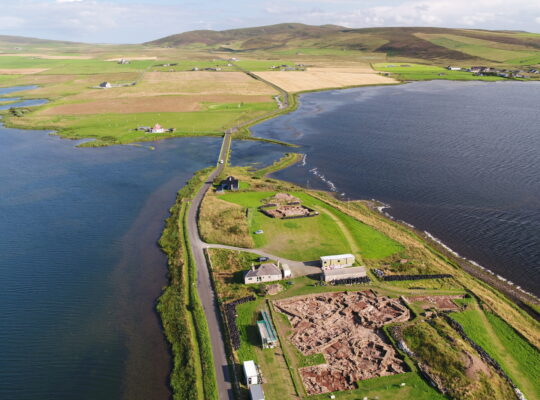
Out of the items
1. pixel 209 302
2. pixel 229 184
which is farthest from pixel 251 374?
pixel 229 184

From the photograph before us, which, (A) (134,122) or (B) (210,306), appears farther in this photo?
(A) (134,122)

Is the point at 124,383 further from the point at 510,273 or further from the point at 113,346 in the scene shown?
the point at 510,273

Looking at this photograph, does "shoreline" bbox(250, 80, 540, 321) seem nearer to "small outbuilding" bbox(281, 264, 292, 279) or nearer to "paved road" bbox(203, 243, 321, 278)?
"paved road" bbox(203, 243, 321, 278)

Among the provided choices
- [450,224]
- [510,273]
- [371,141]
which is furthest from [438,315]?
[371,141]

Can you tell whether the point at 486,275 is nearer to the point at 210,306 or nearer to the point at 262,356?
the point at 262,356

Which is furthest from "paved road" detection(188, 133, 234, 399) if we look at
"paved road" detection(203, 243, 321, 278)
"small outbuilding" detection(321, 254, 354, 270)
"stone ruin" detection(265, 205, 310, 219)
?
"small outbuilding" detection(321, 254, 354, 270)

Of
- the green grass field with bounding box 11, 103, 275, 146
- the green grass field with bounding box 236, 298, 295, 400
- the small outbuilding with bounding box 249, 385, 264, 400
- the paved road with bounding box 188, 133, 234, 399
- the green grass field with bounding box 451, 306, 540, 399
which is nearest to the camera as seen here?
the small outbuilding with bounding box 249, 385, 264, 400
